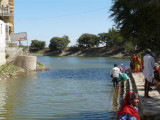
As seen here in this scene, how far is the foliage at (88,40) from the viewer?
13062 cm

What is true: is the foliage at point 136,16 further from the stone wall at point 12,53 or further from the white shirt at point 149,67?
the stone wall at point 12,53

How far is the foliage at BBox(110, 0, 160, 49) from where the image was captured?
9609 mm

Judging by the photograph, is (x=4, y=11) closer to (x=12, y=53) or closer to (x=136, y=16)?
(x=12, y=53)

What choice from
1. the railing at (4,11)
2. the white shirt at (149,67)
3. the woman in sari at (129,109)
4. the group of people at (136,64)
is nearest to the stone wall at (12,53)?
the railing at (4,11)

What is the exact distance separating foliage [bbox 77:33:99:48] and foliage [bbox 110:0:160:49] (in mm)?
116791

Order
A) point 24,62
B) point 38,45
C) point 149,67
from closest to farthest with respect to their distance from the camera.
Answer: point 149,67, point 24,62, point 38,45

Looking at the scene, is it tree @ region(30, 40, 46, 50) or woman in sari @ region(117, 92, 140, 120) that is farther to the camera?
tree @ region(30, 40, 46, 50)

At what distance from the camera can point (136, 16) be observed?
11.1 m

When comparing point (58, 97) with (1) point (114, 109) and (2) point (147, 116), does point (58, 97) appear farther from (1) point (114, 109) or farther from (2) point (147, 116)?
(2) point (147, 116)

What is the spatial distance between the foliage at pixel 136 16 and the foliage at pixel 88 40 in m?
117

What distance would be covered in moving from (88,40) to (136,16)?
123m

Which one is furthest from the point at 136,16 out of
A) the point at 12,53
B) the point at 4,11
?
the point at 4,11

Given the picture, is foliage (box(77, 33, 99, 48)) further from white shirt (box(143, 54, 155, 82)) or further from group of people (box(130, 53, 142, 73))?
white shirt (box(143, 54, 155, 82))

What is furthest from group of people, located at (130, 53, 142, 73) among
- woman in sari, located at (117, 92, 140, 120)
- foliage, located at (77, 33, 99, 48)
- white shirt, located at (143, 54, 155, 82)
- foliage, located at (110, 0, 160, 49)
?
foliage, located at (77, 33, 99, 48)
